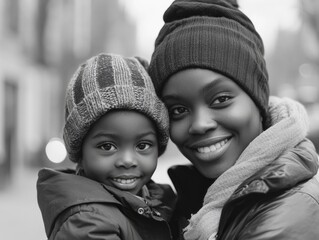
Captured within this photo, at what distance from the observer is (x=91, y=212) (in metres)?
2.46

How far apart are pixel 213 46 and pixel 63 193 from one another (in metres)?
0.92

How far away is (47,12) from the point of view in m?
22.3

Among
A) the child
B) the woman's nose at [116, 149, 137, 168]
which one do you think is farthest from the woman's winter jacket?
the woman's nose at [116, 149, 137, 168]

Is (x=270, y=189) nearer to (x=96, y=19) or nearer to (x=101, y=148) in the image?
(x=101, y=148)

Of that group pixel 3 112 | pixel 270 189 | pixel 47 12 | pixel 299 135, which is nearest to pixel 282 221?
pixel 270 189

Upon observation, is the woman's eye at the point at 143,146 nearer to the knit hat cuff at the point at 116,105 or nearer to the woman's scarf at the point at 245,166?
the knit hat cuff at the point at 116,105

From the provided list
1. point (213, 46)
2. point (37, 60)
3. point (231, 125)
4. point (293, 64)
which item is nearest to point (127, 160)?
point (231, 125)

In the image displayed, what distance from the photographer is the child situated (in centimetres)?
257

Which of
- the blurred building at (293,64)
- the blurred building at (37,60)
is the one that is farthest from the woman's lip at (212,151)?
the blurred building at (293,64)

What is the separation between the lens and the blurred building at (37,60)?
18.2 metres

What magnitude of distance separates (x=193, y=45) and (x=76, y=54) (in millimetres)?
29563

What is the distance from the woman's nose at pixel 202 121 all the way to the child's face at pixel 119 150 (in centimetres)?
31

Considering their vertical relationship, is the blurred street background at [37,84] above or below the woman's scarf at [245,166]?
below

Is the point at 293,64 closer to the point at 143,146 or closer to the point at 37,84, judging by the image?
the point at 37,84
